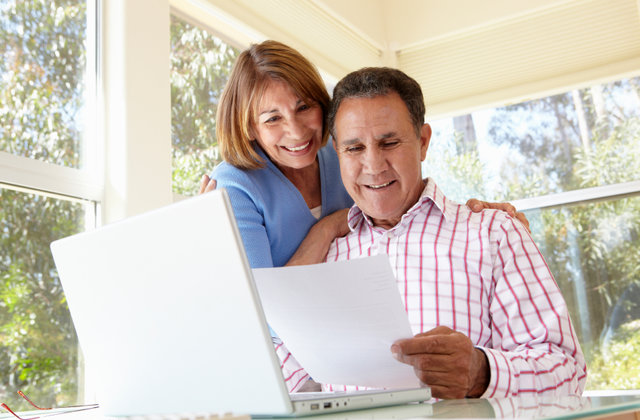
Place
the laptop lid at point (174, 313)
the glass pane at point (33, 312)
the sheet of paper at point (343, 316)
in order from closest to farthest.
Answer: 1. the laptop lid at point (174, 313)
2. the sheet of paper at point (343, 316)
3. the glass pane at point (33, 312)

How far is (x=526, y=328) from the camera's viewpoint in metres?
1.34

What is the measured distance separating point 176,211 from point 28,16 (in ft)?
5.57

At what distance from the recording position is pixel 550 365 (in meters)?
1.23

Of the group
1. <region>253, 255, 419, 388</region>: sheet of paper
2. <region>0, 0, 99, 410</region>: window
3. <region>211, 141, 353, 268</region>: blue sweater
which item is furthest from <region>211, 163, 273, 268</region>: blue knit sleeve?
<region>0, 0, 99, 410</region>: window

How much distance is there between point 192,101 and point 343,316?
2042mm

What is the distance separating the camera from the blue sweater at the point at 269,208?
161 centimetres

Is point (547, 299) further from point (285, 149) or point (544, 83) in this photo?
point (544, 83)

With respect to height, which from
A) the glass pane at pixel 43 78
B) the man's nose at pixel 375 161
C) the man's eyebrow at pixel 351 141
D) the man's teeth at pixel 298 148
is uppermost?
the glass pane at pixel 43 78

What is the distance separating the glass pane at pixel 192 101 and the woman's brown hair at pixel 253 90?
3.08 ft

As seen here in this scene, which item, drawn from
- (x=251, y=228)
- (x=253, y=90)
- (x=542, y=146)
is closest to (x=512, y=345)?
(x=251, y=228)

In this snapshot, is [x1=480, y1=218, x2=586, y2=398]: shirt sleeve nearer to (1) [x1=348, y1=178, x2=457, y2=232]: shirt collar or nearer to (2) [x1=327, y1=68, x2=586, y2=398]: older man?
(2) [x1=327, y1=68, x2=586, y2=398]: older man

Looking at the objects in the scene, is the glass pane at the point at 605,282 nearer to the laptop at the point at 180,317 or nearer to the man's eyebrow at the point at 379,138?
the man's eyebrow at the point at 379,138

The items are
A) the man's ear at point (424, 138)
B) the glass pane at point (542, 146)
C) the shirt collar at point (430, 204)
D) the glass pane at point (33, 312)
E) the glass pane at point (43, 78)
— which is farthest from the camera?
the glass pane at point (542, 146)

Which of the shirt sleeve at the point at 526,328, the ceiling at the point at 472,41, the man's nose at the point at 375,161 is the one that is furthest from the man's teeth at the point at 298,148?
the ceiling at the point at 472,41
